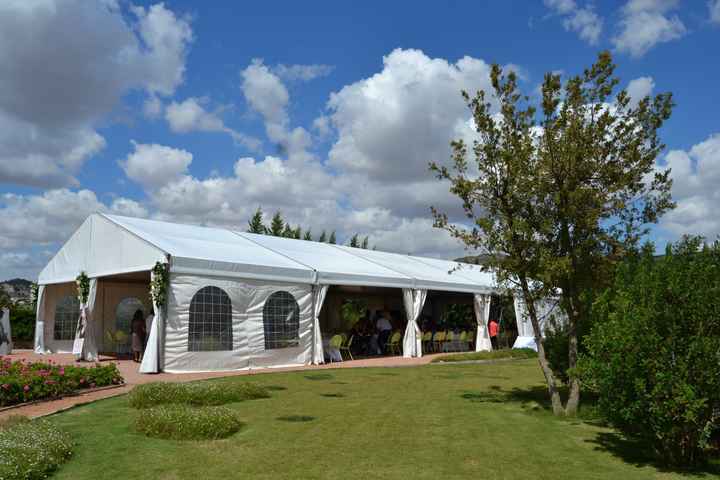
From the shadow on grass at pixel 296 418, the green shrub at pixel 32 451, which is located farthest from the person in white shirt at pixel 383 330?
the green shrub at pixel 32 451

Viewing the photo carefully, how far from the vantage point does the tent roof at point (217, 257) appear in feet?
42.8

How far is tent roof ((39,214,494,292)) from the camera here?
13.0 m

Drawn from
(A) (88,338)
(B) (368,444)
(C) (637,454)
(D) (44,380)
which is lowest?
(C) (637,454)

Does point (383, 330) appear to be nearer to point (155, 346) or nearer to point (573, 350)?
point (155, 346)

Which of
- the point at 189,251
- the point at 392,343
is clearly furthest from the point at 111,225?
the point at 392,343

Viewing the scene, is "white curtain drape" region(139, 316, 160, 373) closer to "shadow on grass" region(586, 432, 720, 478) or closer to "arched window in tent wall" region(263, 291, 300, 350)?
"arched window in tent wall" region(263, 291, 300, 350)

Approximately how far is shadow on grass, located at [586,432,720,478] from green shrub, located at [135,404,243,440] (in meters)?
3.94

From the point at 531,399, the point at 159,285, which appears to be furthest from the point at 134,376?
the point at 531,399

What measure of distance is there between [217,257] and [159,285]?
158 cm

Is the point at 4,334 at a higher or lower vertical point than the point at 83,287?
lower

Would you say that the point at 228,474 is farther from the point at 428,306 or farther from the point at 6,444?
the point at 428,306

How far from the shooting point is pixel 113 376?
10.1m

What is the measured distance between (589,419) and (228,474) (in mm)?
4854

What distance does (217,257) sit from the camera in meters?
13.1
